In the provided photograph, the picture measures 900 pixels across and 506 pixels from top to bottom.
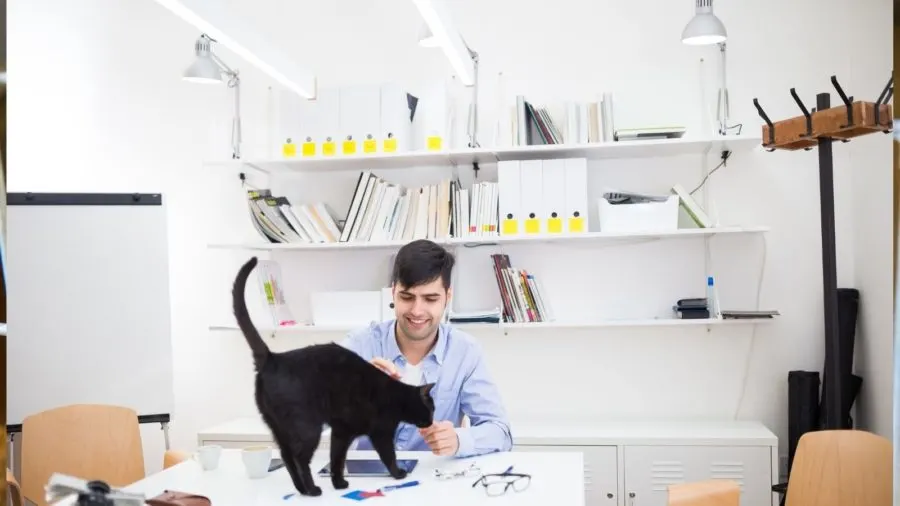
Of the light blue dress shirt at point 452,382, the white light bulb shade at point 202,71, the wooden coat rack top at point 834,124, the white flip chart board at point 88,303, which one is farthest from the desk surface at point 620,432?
the white light bulb shade at point 202,71

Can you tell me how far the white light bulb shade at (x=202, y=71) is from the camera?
3.71 meters

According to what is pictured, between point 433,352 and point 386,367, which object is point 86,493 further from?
point 433,352

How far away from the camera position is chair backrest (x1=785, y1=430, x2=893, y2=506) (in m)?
2.38

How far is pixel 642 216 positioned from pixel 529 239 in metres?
0.52

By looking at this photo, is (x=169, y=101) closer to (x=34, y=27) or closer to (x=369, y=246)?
(x=34, y=27)

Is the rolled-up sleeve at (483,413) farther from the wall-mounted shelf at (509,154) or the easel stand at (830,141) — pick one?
the wall-mounted shelf at (509,154)

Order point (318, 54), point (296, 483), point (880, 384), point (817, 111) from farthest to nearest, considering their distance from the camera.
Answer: point (318, 54) < point (880, 384) < point (817, 111) < point (296, 483)

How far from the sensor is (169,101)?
4301 mm

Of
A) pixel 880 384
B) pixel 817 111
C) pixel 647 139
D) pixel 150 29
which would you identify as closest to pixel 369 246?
pixel 647 139

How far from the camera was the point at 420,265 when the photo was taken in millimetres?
2480

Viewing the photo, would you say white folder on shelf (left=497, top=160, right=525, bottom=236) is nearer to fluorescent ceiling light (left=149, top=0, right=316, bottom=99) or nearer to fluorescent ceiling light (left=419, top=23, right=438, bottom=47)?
fluorescent ceiling light (left=419, top=23, right=438, bottom=47)

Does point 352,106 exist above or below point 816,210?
above

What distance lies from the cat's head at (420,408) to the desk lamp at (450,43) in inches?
45.9

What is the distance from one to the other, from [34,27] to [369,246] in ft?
7.37
